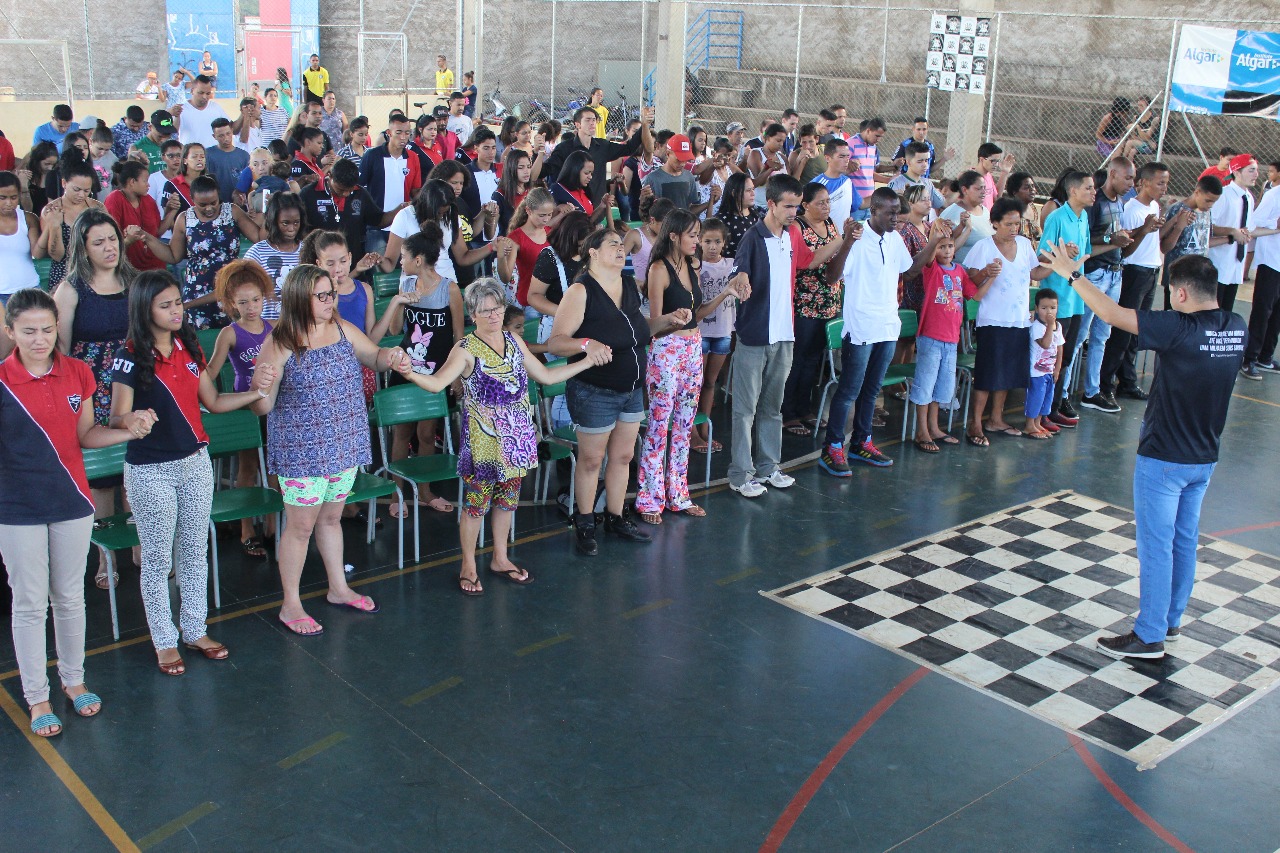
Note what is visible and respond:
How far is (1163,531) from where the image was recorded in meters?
5.45

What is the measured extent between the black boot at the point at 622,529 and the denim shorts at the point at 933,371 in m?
2.77

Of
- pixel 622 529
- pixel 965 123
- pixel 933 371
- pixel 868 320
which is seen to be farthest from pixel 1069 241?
pixel 965 123

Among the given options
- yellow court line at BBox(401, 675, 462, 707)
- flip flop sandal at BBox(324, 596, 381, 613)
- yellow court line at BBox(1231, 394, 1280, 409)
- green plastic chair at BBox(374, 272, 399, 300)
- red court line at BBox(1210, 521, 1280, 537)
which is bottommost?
yellow court line at BBox(401, 675, 462, 707)

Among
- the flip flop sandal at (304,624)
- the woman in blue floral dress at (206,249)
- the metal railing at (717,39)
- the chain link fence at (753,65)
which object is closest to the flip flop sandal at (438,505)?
the flip flop sandal at (304,624)

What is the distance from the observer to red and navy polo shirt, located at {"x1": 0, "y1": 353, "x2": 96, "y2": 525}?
4.41m

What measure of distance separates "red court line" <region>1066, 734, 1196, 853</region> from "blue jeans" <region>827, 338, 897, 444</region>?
3354mm

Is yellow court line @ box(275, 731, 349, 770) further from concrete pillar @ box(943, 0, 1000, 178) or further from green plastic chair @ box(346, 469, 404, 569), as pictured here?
concrete pillar @ box(943, 0, 1000, 178)

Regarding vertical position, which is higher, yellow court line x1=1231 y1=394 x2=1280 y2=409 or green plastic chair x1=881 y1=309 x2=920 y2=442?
green plastic chair x1=881 y1=309 x2=920 y2=442

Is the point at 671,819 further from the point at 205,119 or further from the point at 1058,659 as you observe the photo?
the point at 205,119

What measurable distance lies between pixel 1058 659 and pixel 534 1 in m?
21.8

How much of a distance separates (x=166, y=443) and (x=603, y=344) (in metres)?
2.23

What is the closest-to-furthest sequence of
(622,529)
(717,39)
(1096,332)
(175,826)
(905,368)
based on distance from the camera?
(175,826) → (622,529) → (905,368) → (1096,332) → (717,39)

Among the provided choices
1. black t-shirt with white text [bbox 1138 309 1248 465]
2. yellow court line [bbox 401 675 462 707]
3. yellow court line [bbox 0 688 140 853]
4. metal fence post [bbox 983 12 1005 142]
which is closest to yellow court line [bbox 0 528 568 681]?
yellow court line [bbox 0 688 140 853]

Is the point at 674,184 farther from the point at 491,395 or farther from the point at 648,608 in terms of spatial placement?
the point at 648,608
